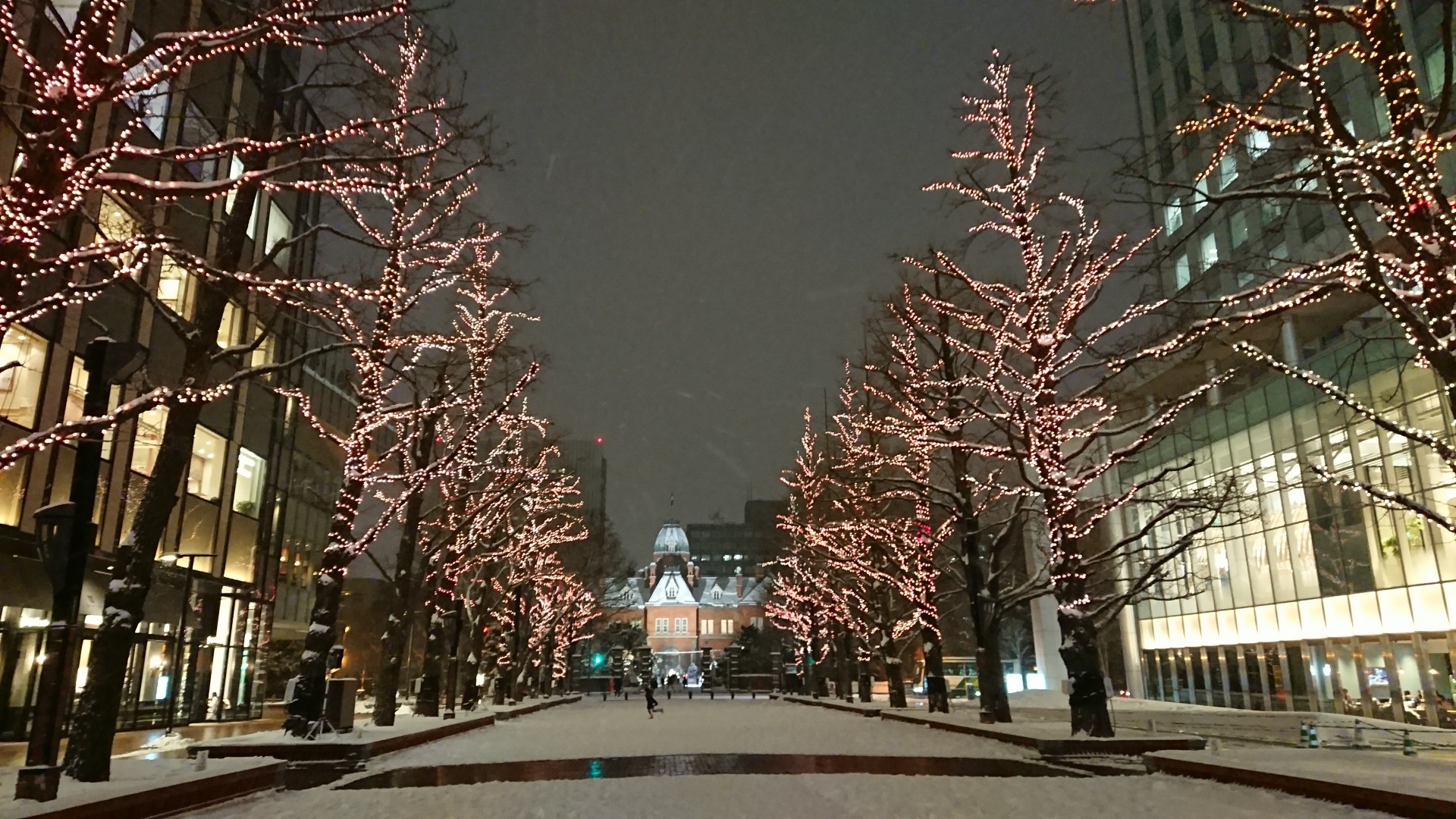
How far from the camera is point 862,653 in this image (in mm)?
37906

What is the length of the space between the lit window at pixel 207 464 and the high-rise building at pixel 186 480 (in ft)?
0.16

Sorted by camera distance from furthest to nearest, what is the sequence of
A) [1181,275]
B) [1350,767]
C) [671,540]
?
[671,540]
[1181,275]
[1350,767]

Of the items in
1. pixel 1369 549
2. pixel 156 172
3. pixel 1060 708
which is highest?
pixel 156 172

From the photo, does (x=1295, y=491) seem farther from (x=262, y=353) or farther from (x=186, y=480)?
(x=262, y=353)

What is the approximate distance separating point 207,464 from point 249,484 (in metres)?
3.14

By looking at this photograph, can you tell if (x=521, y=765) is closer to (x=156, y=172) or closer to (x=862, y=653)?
(x=156, y=172)

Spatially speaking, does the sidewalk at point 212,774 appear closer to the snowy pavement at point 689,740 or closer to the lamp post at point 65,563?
the lamp post at point 65,563

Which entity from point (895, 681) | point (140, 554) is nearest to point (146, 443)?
point (140, 554)

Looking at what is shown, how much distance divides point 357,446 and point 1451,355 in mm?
17066

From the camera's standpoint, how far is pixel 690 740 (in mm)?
19797

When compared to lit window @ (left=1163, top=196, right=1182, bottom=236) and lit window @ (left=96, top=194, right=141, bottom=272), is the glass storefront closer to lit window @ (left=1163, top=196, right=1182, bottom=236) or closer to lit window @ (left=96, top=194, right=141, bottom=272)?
lit window @ (left=1163, top=196, right=1182, bottom=236)

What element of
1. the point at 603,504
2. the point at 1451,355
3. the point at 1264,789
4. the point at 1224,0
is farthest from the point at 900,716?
the point at 603,504

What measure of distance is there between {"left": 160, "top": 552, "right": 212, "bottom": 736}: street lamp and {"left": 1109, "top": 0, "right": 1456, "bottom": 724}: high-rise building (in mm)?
24769

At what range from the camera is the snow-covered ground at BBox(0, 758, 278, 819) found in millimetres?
7934
